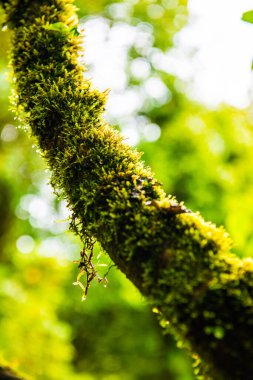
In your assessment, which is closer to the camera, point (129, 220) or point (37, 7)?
point (129, 220)

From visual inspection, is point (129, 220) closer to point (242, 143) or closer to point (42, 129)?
point (42, 129)

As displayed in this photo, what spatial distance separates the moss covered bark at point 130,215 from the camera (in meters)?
1.12

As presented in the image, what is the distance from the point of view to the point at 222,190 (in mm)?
10258

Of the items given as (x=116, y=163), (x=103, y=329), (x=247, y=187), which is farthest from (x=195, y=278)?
(x=103, y=329)

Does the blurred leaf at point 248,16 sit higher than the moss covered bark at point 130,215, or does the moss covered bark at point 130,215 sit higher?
the blurred leaf at point 248,16

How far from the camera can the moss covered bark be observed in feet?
3.67

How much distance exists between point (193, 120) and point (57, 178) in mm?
10064

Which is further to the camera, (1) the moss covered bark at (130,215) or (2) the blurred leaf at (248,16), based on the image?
(2) the blurred leaf at (248,16)

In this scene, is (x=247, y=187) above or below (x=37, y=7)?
above

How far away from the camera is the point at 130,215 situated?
4.42 feet

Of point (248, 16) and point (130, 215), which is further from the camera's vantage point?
point (248, 16)

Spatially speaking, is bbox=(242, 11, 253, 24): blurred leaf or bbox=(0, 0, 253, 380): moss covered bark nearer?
bbox=(0, 0, 253, 380): moss covered bark

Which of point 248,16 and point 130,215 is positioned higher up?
point 248,16

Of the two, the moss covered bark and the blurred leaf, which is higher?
the blurred leaf
